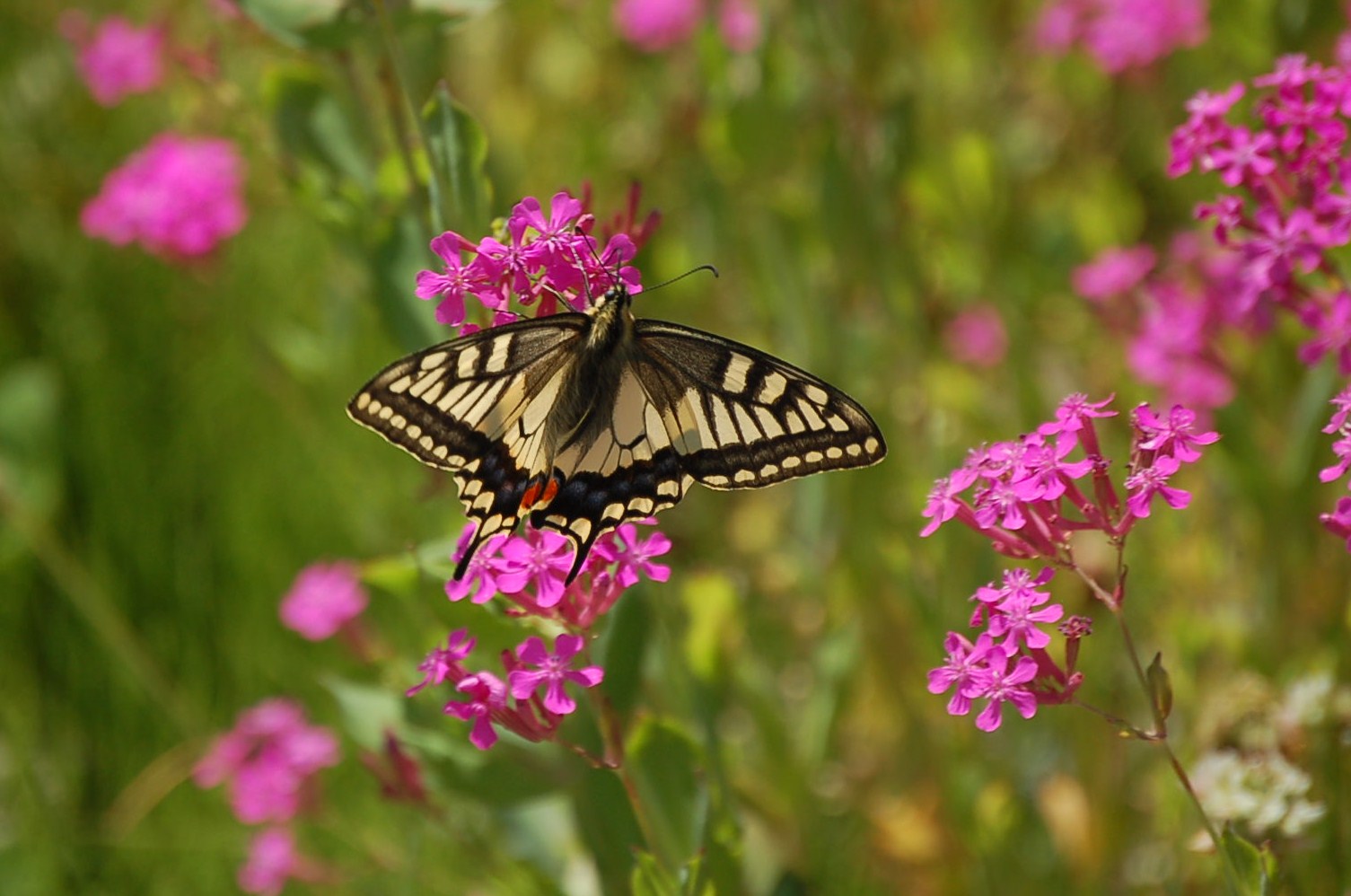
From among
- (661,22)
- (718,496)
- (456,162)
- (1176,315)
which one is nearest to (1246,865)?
(456,162)

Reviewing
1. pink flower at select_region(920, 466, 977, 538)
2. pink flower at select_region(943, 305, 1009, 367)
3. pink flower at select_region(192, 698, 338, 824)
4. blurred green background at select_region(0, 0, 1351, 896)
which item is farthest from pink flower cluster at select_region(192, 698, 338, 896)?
pink flower at select_region(943, 305, 1009, 367)

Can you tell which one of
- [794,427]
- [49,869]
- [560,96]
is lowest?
[49,869]

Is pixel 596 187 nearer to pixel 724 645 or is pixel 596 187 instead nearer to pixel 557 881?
pixel 724 645

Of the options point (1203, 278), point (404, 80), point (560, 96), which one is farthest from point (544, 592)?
point (560, 96)

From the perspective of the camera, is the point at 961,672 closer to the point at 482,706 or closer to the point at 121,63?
the point at 482,706

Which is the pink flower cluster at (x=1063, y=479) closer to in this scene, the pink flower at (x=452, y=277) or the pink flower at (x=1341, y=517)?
the pink flower at (x=1341, y=517)

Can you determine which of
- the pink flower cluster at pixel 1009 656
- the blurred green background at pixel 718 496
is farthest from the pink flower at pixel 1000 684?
the blurred green background at pixel 718 496
